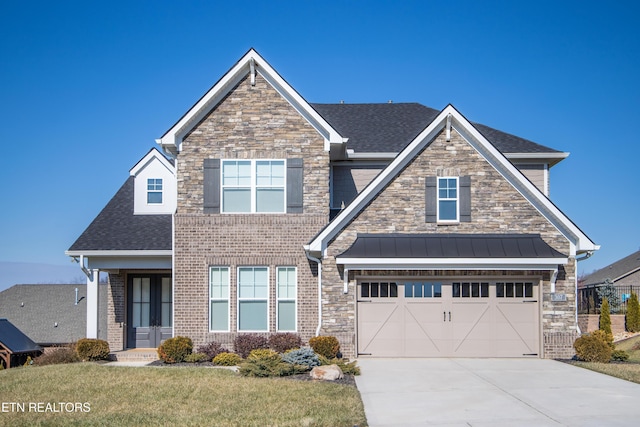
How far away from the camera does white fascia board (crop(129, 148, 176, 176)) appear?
77.8 ft

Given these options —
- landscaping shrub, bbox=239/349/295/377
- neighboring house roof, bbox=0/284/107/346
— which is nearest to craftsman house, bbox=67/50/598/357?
landscaping shrub, bbox=239/349/295/377

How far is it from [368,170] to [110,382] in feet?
36.8

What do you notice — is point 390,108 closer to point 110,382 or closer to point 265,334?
point 265,334

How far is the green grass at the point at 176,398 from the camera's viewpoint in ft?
39.3

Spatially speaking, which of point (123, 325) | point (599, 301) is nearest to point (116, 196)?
point (123, 325)

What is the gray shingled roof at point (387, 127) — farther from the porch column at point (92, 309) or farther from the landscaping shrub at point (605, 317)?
the porch column at point (92, 309)

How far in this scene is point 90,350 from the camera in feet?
66.2

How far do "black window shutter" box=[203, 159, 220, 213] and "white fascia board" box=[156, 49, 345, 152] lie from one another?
1078mm

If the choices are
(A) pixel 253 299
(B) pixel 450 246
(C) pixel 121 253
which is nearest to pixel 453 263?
(B) pixel 450 246

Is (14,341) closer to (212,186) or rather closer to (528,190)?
(212,186)

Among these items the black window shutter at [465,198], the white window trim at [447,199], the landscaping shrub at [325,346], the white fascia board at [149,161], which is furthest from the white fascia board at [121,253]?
the black window shutter at [465,198]

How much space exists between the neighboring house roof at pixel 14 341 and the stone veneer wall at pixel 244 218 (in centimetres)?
561

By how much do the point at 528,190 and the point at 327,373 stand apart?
8.09 meters

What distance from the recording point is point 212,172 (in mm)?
20844
